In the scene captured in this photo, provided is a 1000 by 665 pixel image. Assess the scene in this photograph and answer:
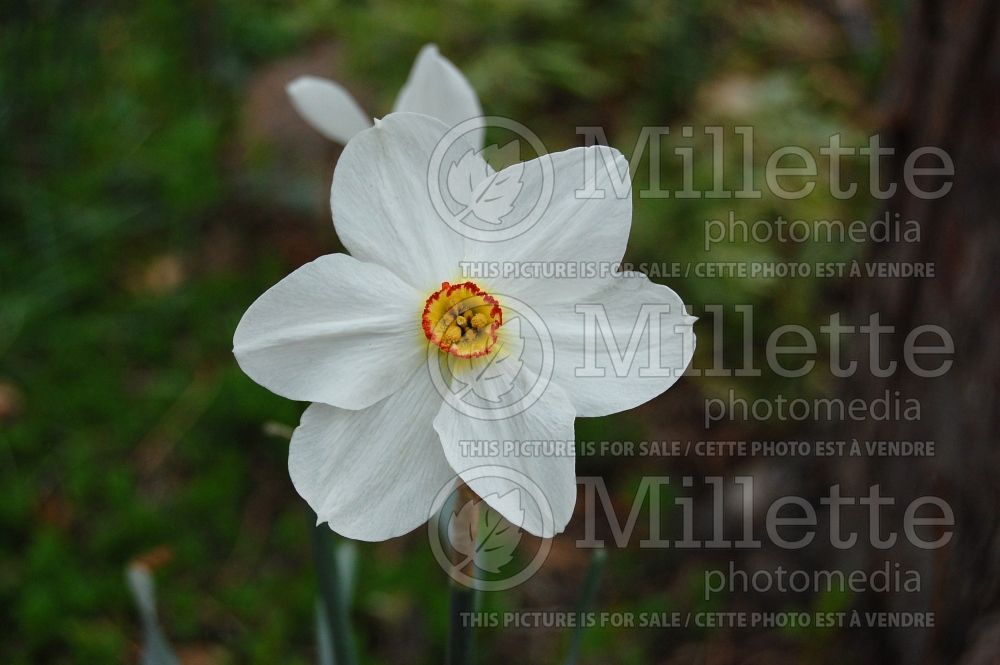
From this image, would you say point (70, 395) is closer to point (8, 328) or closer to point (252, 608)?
point (8, 328)

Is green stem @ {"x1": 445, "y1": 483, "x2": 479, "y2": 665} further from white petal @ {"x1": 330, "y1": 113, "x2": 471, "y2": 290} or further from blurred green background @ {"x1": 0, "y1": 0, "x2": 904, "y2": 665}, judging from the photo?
blurred green background @ {"x1": 0, "y1": 0, "x2": 904, "y2": 665}

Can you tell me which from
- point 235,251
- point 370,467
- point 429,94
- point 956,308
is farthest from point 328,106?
point 235,251

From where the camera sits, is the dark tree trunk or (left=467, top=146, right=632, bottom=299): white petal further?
the dark tree trunk

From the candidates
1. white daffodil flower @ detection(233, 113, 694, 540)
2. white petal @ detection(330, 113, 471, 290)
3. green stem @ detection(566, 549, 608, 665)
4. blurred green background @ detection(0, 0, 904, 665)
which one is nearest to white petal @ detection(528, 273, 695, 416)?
white daffodil flower @ detection(233, 113, 694, 540)

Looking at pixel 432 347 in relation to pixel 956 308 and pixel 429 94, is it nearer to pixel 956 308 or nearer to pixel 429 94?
pixel 429 94

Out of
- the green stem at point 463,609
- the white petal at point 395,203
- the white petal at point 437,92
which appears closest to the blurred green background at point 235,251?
the green stem at point 463,609
